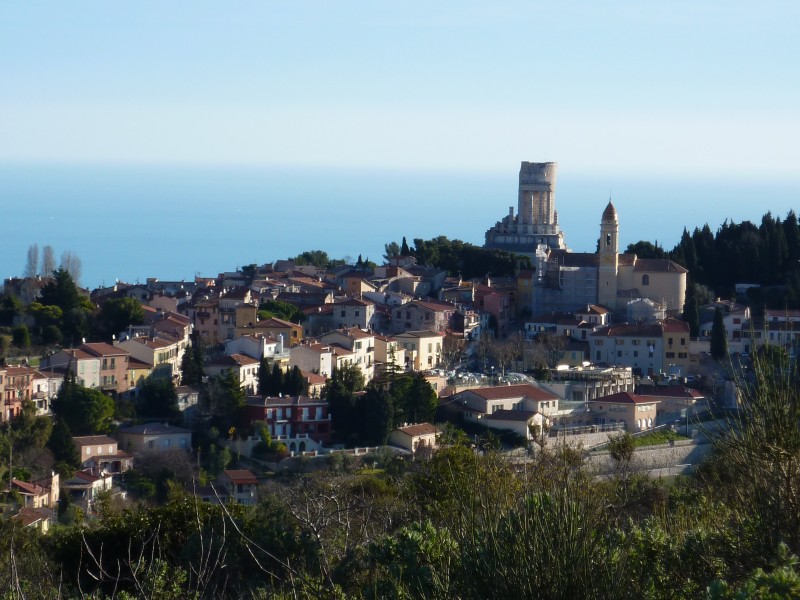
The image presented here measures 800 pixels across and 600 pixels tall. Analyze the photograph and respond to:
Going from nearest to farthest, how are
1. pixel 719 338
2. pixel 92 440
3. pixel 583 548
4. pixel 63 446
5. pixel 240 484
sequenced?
Answer: pixel 583 548
pixel 240 484
pixel 63 446
pixel 92 440
pixel 719 338

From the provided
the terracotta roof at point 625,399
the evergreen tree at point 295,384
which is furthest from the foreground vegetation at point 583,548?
the terracotta roof at point 625,399

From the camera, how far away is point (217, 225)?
141500 millimetres

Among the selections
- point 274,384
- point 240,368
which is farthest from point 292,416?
point 240,368

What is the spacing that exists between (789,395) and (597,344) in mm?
27130

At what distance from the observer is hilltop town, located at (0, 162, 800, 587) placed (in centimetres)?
2702

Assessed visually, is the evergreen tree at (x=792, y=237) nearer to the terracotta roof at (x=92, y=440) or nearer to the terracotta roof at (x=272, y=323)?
the terracotta roof at (x=272, y=323)

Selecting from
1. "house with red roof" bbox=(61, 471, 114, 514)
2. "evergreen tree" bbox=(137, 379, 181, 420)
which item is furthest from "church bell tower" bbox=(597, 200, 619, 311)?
"house with red roof" bbox=(61, 471, 114, 514)

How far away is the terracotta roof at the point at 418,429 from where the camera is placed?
28706 millimetres

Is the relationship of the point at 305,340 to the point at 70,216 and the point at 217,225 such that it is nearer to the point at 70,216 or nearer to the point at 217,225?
the point at 217,225

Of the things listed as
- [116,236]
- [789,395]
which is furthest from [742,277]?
[116,236]

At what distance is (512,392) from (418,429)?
286 cm

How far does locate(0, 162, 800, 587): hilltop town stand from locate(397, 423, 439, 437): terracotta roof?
1.9 inches

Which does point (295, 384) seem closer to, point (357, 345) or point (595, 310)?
point (357, 345)

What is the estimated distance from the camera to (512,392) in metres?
31.0
